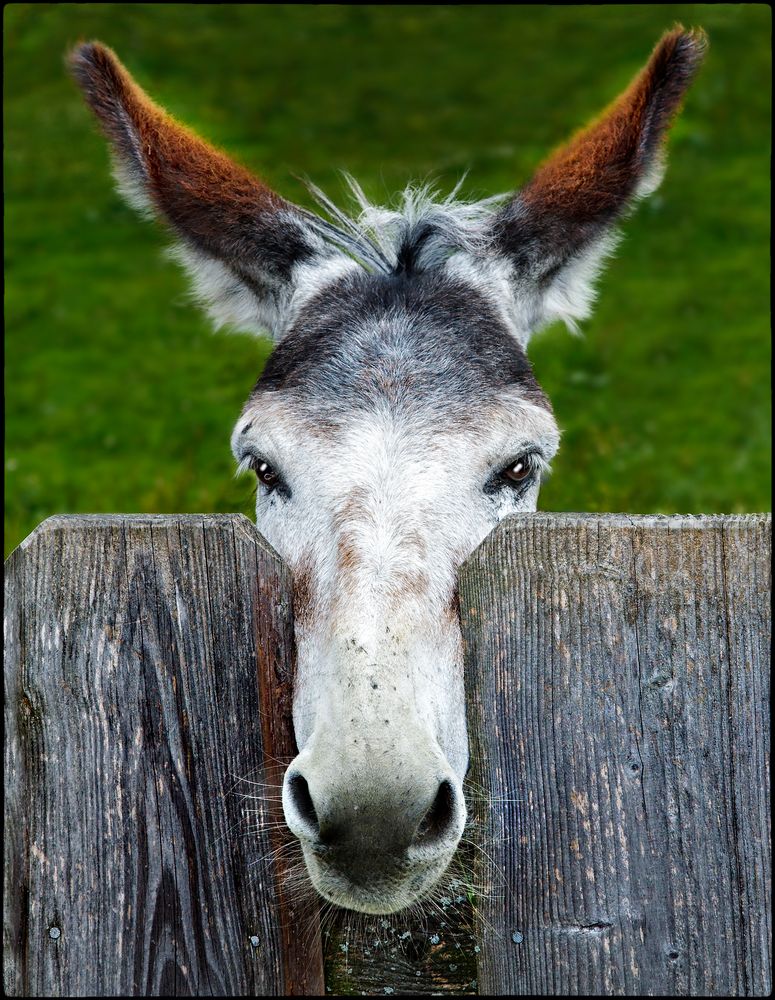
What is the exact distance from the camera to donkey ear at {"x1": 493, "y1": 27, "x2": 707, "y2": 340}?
3910 mm

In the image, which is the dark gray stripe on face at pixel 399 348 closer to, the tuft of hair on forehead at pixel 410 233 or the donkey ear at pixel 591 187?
the tuft of hair on forehead at pixel 410 233

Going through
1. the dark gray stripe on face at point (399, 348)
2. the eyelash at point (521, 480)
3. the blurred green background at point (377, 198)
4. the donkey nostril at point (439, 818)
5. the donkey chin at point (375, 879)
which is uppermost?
the blurred green background at point (377, 198)

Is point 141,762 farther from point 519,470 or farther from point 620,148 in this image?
point 620,148

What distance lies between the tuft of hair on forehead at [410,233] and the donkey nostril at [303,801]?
86.7 inches

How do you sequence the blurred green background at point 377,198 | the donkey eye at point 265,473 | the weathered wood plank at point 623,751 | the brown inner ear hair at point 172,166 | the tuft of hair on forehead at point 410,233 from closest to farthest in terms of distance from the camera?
the weathered wood plank at point 623,751
the donkey eye at point 265,473
the brown inner ear hair at point 172,166
the tuft of hair on forehead at point 410,233
the blurred green background at point 377,198

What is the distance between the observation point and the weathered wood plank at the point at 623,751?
2248 mm

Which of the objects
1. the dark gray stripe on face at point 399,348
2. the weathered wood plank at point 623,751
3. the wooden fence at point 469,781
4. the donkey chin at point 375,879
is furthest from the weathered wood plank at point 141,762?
the dark gray stripe on face at point 399,348

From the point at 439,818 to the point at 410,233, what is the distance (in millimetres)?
2487

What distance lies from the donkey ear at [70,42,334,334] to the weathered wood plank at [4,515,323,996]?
6.73 ft

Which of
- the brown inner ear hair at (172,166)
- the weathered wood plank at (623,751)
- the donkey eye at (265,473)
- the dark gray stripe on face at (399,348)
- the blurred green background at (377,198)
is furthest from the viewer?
the blurred green background at (377,198)

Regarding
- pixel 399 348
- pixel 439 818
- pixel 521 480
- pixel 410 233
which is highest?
pixel 410 233

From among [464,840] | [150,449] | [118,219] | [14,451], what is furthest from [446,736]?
[118,219]

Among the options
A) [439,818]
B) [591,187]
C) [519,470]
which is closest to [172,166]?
[591,187]

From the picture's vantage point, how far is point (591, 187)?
4.04 m
